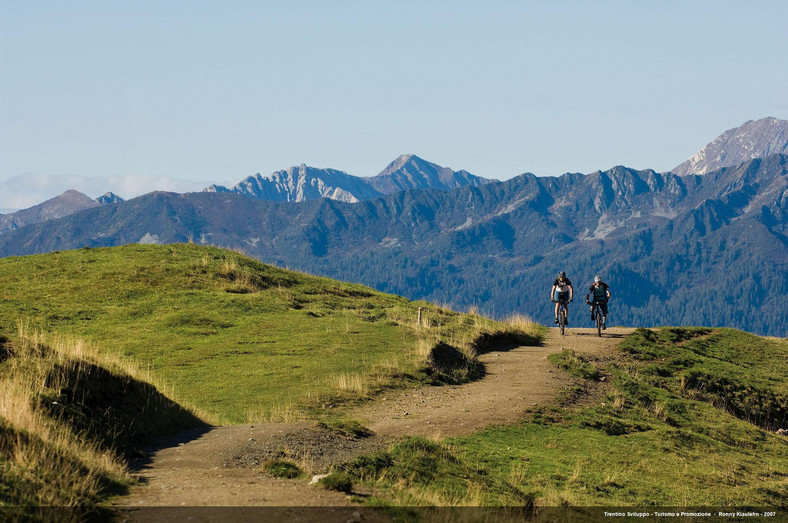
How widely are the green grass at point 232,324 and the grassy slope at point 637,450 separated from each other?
527cm

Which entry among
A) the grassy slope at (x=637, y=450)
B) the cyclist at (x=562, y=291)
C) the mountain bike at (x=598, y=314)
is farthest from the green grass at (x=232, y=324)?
the grassy slope at (x=637, y=450)

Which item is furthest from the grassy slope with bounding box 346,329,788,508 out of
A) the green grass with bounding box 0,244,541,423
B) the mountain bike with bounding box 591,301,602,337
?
the green grass with bounding box 0,244,541,423

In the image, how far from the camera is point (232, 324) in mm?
30734

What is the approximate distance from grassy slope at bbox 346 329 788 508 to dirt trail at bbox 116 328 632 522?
945mm

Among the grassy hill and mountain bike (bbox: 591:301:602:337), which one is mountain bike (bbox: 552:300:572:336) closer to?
mountain bike (bbox: 591:301:602:337)

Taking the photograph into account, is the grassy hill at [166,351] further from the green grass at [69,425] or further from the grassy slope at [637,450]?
the grassy slope at [637,450]

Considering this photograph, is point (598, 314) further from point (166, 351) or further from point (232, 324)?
point (166, 351)

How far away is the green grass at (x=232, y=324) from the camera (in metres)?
22.3

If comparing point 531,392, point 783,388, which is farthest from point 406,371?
point 783,388

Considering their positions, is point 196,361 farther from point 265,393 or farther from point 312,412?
point 312,412

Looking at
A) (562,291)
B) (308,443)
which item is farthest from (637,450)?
(562,291)

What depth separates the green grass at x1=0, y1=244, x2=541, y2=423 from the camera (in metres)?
22.3

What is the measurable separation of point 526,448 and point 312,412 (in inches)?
224

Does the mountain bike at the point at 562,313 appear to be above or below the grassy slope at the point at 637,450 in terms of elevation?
above
